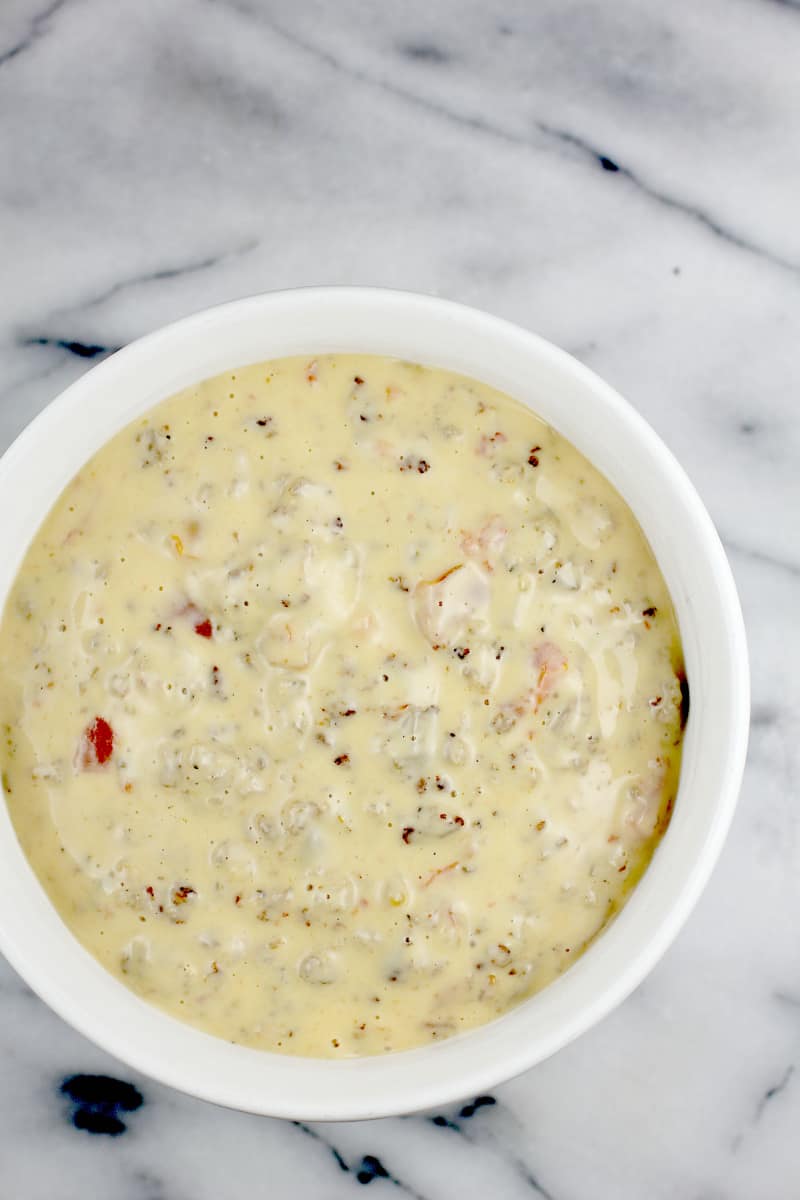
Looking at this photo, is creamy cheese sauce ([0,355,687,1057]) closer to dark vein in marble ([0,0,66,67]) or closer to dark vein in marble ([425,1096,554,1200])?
dark vein in marble ([425,1096,554,1200])

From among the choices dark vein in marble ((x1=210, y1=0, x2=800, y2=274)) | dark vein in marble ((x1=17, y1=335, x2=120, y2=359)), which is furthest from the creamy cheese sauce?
dark vein in marble ((x1=210, y1=0, x2=800, y2=274))

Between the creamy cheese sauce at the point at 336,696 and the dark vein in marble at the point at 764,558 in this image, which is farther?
the dark vein in marble at the point at 764,558

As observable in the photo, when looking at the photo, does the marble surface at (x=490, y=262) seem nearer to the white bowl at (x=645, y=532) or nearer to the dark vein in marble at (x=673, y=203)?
the dark vein in marble at (x=673, y=203)

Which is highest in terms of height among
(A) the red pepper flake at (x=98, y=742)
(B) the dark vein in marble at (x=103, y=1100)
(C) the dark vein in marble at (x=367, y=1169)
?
(A) the red pepper flake at (x=98, y=742)

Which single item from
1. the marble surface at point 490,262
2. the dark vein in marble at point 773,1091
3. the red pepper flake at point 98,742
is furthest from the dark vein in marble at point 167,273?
the dark vein in marble at point 773,1091

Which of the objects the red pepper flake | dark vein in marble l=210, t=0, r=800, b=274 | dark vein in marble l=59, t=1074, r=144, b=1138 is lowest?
dark vein in marble l=59, t=1074, r=144, b=1138

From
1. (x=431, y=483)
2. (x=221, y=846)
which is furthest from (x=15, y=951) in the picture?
(x=431, y=483)

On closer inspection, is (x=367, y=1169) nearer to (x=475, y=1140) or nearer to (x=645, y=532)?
(x=475, y=1140)

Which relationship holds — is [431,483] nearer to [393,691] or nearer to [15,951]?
[393,691]
